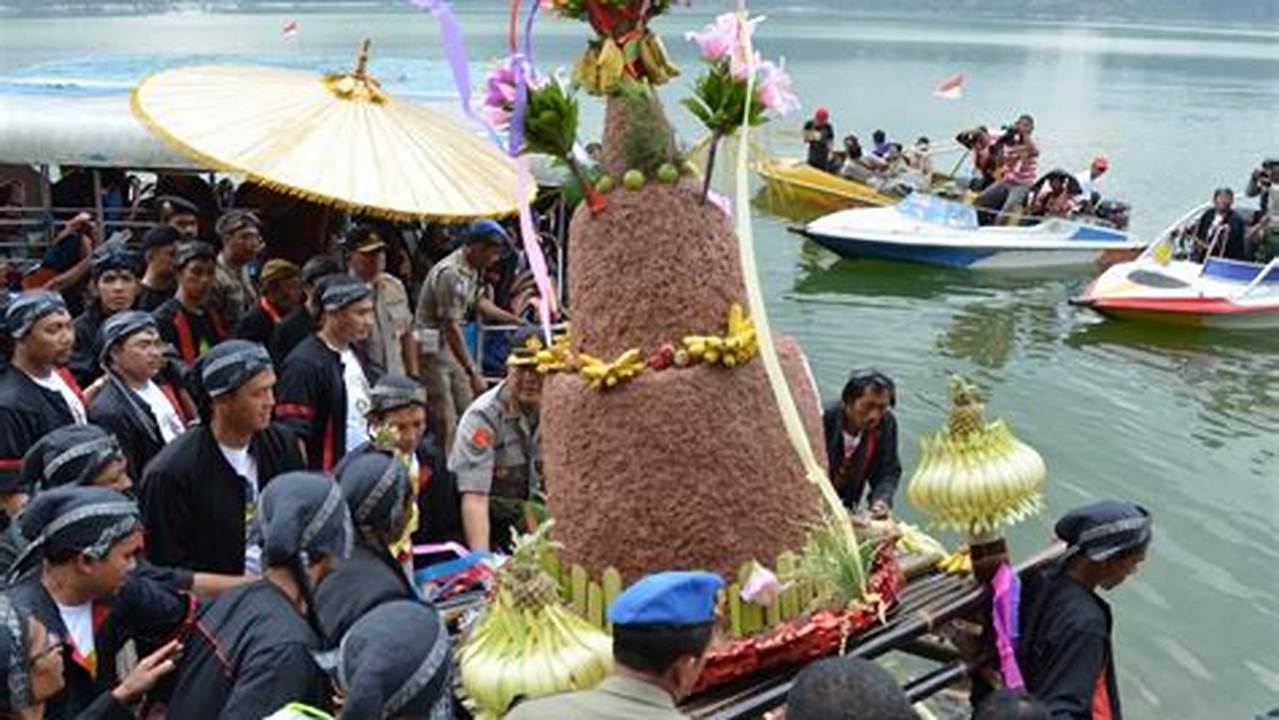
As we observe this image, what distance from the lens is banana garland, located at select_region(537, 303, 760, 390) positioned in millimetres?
3797

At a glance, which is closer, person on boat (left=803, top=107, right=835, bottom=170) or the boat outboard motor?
the boat outboard motor

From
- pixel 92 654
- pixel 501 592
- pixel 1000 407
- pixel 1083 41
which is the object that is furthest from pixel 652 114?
pixel 1083 41

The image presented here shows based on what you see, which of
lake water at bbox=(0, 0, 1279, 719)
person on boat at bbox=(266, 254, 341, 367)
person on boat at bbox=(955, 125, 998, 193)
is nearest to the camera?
person on boat at bbox=(266, 254, 341, 367)

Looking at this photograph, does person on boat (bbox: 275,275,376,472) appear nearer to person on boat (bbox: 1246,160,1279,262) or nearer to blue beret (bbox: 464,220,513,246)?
blue beret (bbox: 464,220,513,246)

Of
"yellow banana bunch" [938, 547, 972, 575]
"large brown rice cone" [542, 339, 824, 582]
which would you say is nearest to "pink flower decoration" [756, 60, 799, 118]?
"large brown rice cone" [542, 339, 824, 582]

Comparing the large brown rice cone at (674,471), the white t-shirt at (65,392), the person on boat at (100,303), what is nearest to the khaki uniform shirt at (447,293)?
the person on boat at (100,303)

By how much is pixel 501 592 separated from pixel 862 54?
84.7 metres

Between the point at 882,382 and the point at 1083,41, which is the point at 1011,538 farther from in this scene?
the point at 1083,41

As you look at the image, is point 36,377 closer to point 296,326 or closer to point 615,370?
point 296,326

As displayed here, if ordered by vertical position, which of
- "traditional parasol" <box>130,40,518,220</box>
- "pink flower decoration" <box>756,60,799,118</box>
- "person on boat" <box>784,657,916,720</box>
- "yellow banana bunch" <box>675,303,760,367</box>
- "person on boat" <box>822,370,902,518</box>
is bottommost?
"person on boat" <box>822,370,902,518</box>

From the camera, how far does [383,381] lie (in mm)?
4934

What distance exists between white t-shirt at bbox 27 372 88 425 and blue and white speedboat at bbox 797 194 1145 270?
50.8ft

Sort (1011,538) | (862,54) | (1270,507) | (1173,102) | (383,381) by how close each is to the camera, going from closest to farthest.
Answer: (383,381) < (1011,538) < (1270,507) < (1173,102) < (862,54)

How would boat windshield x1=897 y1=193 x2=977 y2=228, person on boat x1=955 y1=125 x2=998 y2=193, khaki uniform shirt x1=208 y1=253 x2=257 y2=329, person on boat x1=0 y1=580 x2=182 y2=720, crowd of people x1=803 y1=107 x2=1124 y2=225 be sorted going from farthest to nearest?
person on boat x1=955 y1=125 x2=998 y2=193 < crowd of people x1=803 y1=107 x2=1124 y2=225 < boat windshield x1=897 y1=193 x2=977 y2=228 < khaki uniform shirt x1=208 y1=253 x2=257 y2=329 < person on boat x1=0 y1=580 x2=182 y2=720
